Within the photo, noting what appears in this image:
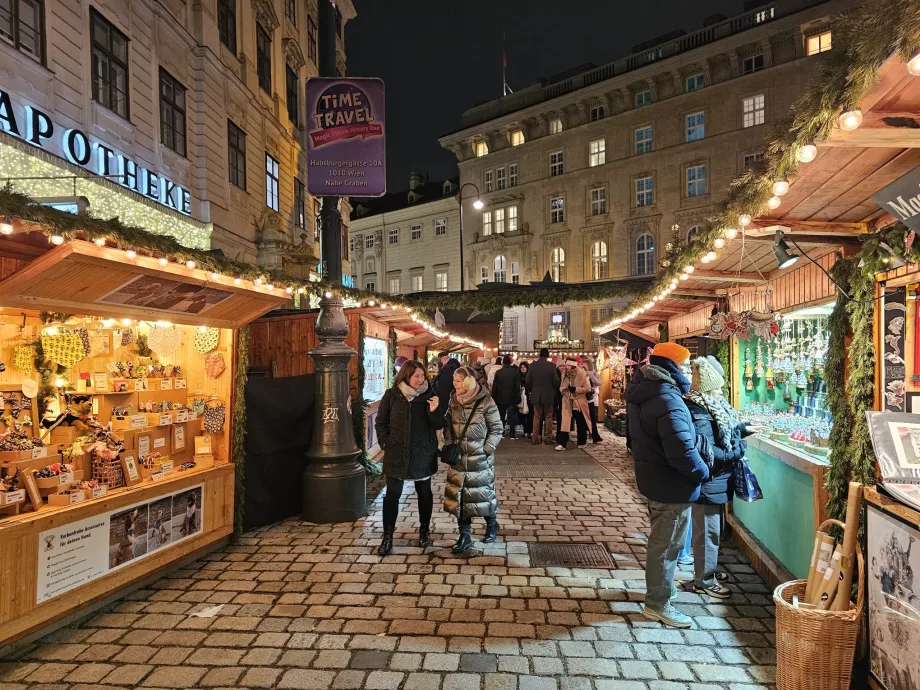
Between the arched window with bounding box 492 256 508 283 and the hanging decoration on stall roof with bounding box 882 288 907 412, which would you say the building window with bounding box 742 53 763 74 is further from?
the hanging decoration on stall roof with bounding box 882 288 907 412

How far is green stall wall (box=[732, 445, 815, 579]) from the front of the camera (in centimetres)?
427

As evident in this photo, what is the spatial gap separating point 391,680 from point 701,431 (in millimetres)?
2940

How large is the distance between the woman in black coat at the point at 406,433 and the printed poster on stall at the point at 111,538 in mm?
1880

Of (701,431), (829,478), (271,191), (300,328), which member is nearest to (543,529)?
(701,431)

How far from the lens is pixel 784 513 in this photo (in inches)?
184

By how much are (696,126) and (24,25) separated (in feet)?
98.6

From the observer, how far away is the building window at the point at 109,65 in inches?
401

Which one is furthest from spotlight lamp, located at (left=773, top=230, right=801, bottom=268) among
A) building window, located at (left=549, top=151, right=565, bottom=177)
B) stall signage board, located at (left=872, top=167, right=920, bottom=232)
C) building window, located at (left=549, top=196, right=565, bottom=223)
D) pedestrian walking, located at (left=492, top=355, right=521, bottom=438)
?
building window, located at (left=549, top=151, right=565, bottom=177)

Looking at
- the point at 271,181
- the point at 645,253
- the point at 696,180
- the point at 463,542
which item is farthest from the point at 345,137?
the point at 696,180

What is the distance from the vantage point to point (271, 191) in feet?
59.5

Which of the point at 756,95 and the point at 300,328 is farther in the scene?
the point at 756,95

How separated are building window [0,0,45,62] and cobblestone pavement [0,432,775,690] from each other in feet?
27.7

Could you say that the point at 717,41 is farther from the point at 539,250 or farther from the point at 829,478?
the point at 829,478

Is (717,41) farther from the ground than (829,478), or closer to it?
farther from the ground
